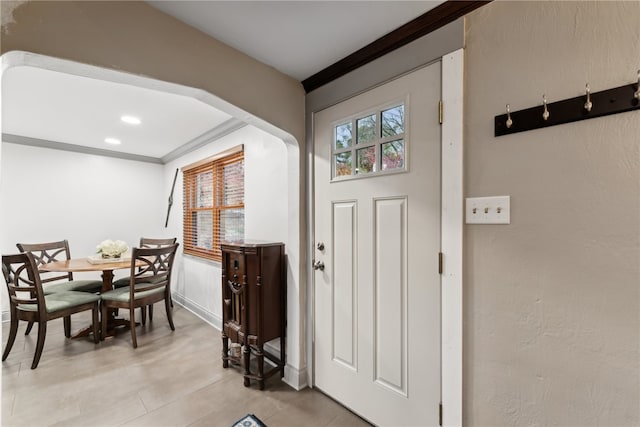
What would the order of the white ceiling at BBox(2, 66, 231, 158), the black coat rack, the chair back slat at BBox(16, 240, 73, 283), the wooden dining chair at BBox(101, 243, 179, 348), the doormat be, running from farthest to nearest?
the chair back slat at BBox(16, 240, 73, 283)
the wooden dining chair at BBox(101, 243, 179, 348)
the white ceiling at BBox(2, 66, 231, 158)
the doormat
the black coat rack

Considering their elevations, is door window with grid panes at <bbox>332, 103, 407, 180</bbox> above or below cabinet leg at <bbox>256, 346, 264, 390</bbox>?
above

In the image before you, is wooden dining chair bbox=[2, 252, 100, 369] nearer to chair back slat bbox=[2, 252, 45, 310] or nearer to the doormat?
chair back slat bbox=[2, 252, 45, 310]

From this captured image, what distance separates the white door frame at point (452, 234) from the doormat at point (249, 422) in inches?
42.4

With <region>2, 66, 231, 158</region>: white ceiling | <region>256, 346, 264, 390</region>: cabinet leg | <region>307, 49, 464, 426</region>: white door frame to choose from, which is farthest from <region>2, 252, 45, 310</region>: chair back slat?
<region>307, 49, 464, 426</region>: white door frame

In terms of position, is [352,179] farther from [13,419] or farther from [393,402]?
[13,419]

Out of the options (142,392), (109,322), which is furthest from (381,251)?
(109,322)

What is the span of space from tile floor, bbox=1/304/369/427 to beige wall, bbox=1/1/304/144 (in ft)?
6.40

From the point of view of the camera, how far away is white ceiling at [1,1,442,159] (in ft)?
4.27

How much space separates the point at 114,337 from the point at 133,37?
301cm

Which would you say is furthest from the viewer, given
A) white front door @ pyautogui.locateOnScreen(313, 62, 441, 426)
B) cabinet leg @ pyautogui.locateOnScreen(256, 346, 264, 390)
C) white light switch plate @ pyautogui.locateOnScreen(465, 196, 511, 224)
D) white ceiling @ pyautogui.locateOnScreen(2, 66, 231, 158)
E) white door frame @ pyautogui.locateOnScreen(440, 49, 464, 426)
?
white ceiling @ pyautogui.locateOnScreen(2, 66, 231, 158)

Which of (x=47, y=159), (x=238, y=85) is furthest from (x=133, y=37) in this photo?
(x=47, y=159)

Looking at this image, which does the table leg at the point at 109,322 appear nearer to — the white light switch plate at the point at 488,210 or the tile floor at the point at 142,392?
the tile floor at the point at 142,392

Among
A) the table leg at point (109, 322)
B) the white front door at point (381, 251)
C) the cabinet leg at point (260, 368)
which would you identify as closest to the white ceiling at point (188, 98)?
the white front door at point (381, 251)

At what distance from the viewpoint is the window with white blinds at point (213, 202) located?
300 centimetres
